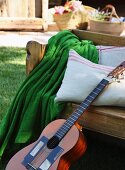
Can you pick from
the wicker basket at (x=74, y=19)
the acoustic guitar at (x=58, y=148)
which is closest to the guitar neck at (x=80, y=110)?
the acoustic guitar at (x=58, y=148)

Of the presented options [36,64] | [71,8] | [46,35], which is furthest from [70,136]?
[46,35]

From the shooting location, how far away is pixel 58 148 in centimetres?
215

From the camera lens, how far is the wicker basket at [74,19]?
4.21 meters

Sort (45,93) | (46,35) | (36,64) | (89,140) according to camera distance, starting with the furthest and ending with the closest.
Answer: (46,35) → (89,140) → (36,64) → (45,93)

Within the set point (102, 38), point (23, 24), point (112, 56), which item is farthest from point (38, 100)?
point (23, 24)

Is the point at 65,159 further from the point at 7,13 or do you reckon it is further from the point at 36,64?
the point at 7,13

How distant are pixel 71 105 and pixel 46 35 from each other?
163 inches

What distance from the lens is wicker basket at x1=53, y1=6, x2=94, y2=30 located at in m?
4.21

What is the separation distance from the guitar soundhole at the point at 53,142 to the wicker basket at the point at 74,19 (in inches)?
80.7

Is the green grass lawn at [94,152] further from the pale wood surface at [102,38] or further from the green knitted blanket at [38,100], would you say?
the pale wood surface at [102,38]

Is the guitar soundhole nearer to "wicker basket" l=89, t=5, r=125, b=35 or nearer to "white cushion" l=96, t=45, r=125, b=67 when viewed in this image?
"white cushion" l=96, t=45, r=125, b=67

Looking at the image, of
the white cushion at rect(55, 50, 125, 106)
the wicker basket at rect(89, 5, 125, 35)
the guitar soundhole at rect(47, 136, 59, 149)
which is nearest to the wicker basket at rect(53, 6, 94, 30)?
the wicker basket at rect(89, 5, 125, 35)

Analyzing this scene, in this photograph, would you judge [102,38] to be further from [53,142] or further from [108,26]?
[53,142]

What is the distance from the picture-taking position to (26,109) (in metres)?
2.66
